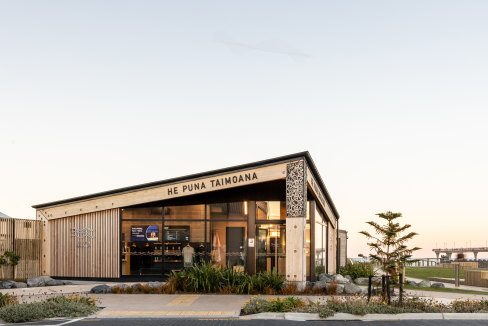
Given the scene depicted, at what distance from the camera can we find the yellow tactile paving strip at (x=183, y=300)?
1566 cm

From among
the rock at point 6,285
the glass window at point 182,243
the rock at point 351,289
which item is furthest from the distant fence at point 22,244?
the rock at point 351,289

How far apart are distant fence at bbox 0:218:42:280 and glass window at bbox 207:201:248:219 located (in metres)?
7.87

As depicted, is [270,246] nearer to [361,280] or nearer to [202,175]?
[202,175]

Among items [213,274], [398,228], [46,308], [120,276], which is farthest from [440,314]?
[120,276]

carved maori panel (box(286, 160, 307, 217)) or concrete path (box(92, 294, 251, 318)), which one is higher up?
carved maori panel (box(286, 160, 307, 217))

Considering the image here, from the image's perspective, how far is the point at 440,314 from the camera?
13656mm

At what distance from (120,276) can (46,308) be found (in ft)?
31.1

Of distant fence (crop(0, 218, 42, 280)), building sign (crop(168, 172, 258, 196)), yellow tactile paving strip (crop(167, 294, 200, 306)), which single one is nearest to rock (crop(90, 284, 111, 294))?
yellow tactile paving strip (crop(167, 294, 200, 306))

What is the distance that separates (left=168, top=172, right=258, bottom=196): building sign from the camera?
21.0 m

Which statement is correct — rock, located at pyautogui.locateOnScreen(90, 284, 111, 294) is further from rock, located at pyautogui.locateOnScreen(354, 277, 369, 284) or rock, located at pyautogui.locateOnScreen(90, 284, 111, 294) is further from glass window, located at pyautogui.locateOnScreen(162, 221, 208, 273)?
rock, located at pyautogui.locateOnScreen(354, 277, 369, 284)

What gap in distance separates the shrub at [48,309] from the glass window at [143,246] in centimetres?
868

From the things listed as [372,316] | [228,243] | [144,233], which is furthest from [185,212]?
[372,316]

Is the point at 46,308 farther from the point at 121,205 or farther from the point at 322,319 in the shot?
the point at 121,205

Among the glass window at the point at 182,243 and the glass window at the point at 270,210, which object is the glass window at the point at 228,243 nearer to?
the glass window at the point at 182,243
